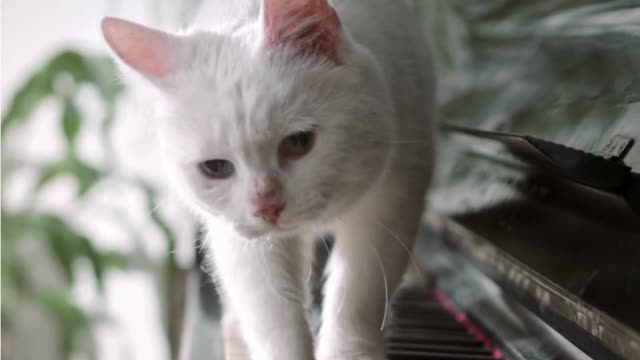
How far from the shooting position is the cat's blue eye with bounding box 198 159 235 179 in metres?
0.82

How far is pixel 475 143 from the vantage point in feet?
4.21

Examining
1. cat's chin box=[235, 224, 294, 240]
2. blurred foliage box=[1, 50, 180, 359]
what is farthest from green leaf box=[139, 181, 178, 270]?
cat's chin box=[235, 224, 294, 240]

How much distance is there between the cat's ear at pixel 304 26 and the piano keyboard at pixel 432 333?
41 centimetres

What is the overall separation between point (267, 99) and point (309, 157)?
7 cm

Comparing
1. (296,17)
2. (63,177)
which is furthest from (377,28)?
(63,177)

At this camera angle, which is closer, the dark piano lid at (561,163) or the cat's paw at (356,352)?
the dark piano lid at (561,163)

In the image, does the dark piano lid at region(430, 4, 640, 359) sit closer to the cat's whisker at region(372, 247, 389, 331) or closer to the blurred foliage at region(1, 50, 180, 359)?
the cat's whisker at region(372, 247, 389, 331)

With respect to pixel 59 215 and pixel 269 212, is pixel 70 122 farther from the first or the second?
pixel 269 212

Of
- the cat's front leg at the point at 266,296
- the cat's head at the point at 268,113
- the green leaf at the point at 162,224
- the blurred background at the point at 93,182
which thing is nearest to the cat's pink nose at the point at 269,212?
the cat's head at the point at 268,113

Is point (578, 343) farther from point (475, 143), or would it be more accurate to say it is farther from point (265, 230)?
point (475, 143)

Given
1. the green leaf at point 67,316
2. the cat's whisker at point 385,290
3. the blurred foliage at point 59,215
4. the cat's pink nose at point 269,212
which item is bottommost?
the green leaf at point 67,316

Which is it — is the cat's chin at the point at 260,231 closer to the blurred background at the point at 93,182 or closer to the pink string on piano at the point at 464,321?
the pink string on piano at the point at 464,321

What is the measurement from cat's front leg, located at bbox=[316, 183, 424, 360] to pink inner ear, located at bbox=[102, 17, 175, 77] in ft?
Answer: 0.91

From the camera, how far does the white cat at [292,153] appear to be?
0.80 meters
